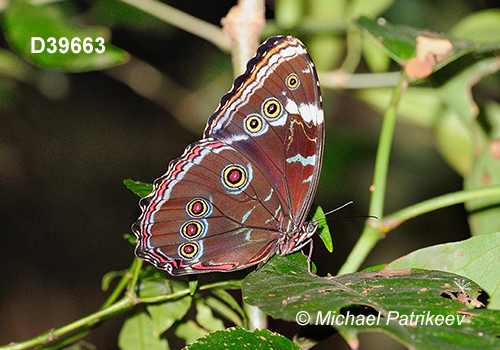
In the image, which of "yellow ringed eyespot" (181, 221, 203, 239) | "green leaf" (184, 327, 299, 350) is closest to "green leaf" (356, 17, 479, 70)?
"yellow ringed eyespot" (181, 221, 203, 239)

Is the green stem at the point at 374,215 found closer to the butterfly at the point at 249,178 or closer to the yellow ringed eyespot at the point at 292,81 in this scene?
the butterfly at the point at 249,178

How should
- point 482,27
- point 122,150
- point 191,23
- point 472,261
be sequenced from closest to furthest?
point 472,261, point 191,23, point 482,27, point 122,150

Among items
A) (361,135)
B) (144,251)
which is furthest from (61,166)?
(144,251)

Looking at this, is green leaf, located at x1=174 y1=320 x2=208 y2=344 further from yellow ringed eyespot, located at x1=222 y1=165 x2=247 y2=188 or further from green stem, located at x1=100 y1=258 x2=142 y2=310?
yellow ringed eyespot, located at x1=222 y1=165 x2=247 y2=188

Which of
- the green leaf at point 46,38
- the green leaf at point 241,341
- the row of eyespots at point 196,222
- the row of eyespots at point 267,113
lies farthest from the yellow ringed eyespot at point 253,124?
the green leaf at point 46,38

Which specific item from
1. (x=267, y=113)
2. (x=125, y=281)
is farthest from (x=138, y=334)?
(x=267, y=113)

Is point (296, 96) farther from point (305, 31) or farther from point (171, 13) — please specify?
point (305, 31)

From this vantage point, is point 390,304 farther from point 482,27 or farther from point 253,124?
point 482,27
